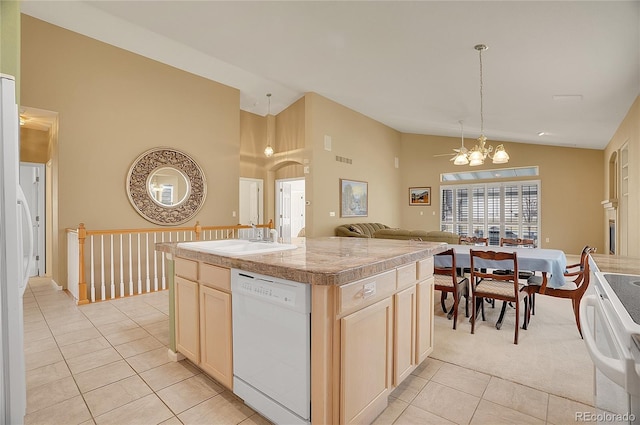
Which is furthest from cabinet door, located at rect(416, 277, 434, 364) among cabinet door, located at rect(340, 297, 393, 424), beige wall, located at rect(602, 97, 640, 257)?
beige wall, located at rect(602, 97, 640, 257)

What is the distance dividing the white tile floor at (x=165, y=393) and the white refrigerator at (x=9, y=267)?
34cm

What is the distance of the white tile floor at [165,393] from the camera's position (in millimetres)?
1781

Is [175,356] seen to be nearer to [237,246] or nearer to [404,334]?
[237,246]

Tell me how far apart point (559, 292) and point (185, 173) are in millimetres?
5635

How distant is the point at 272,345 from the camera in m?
1.59

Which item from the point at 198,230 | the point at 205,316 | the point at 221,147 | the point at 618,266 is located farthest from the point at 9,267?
the point at 221,147

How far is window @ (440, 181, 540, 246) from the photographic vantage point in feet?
27.1

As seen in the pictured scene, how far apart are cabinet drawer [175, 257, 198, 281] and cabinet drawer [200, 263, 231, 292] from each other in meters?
0.10

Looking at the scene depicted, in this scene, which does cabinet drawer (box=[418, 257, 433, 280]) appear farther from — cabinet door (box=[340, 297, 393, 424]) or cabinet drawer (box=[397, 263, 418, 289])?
cabinet door (box=[340, 297, 393, 424])

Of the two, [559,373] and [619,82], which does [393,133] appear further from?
[559,373]

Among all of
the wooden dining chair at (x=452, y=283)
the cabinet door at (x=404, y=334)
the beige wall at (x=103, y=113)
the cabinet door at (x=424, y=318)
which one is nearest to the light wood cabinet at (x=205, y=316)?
the cabinet door at (x=404, y=334)

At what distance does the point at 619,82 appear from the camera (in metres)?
3.53

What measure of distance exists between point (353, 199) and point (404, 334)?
586cm
